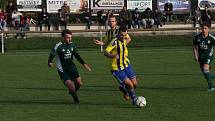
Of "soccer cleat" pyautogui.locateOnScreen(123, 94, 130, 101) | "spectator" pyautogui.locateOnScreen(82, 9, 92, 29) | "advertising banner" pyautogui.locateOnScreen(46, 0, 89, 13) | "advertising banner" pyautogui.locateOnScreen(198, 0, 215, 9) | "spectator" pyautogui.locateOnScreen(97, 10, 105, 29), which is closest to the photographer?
"soccer cleat" pyautogui.locateOnScreen(123, 94, 130, 101)

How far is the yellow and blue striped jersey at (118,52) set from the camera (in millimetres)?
14109

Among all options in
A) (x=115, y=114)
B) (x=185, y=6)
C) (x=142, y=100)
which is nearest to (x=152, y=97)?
(x=142, y=100)

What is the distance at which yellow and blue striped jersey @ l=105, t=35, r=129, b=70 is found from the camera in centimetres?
1411

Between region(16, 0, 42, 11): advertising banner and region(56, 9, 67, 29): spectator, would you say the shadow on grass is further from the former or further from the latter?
region(16, 0, 42, 11): advertising banner

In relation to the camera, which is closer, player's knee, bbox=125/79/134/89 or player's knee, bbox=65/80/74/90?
player's knee, bbox=125/79/134/89

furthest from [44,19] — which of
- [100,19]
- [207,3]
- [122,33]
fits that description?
[122,33]

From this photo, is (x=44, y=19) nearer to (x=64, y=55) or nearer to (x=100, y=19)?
(x=100, y=19)

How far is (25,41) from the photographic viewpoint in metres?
36.8

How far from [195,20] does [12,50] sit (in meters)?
12.1

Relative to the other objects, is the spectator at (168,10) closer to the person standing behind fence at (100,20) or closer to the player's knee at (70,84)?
the person standing behind fence at (100,20)

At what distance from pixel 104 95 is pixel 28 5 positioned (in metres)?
30.2

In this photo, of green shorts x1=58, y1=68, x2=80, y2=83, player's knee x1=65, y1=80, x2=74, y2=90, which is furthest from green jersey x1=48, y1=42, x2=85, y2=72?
player's knee x1=65, y1=80, x2=74, y2=90

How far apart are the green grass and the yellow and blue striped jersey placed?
2.89 feet

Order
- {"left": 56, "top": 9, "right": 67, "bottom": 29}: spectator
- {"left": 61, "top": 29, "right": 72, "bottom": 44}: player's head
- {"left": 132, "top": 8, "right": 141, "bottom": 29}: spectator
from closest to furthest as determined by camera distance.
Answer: {"left": 61, "top": 29, "right": 72, "bottom": 44}: player's head, {"left": 56, "top": 9, "right": 67, "bottom": 29}: spectator, {"left": 132, "top": 8, "right": 141, "bottom": 29}: spectator
